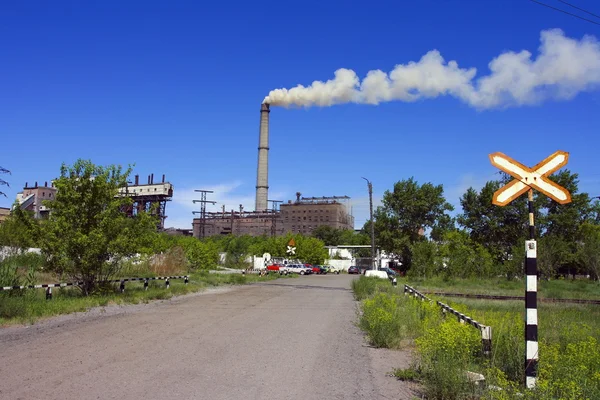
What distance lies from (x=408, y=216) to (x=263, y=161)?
4147 cm

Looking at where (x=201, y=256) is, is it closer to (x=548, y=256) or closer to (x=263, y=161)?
(x=548, y=256)

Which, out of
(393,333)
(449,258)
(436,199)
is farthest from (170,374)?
(436,199)

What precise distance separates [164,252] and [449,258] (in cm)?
2936

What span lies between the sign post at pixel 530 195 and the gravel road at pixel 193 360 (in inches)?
71.7

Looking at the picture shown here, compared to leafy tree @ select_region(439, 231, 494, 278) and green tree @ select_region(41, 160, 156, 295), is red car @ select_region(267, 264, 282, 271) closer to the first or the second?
leafy tree @ select_region(439, 231, 494, 278)

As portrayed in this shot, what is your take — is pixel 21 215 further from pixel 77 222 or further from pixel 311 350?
pixel 311 350

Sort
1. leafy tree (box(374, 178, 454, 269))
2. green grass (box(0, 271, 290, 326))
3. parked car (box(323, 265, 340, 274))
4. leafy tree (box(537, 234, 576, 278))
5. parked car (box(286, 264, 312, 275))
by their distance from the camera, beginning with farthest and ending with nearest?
parked car (box(323, 265, 340, 274)), leafy tree (box(374, 178, 454, 269)), parked car (box(286, 264, 312, 275)), leafy tree (box(537, 234, 576, 278)), green grass (box(0, 271, 290, 326))

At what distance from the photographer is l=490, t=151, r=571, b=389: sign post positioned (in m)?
6.50

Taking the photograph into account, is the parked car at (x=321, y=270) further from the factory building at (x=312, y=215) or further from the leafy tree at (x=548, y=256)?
the factory building at (x=312, y=215)

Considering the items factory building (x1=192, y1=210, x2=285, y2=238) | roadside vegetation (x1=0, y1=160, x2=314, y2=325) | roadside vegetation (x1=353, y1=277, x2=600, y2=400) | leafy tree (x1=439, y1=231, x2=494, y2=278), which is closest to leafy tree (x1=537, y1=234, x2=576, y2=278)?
leafy tree (x1=439, y1=231, x2=494, y2=278)

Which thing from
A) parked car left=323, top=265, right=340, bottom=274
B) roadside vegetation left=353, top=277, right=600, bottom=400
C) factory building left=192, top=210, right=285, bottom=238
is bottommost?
parked car left=323, top=265, right=340, bottom=274

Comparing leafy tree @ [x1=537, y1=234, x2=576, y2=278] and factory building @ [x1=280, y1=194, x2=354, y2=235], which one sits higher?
factory building @ [x1=280, y1=194, x2=354, y2=235]

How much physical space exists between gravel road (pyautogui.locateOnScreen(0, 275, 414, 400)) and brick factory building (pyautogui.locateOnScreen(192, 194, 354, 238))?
490ft

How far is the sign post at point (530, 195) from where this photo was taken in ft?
21.3
